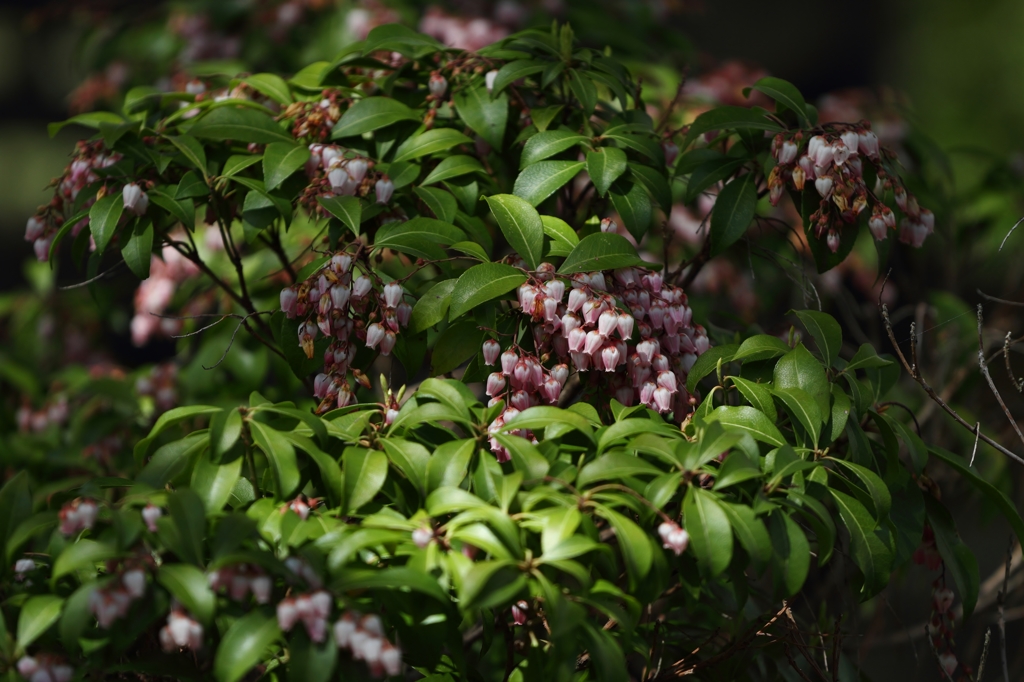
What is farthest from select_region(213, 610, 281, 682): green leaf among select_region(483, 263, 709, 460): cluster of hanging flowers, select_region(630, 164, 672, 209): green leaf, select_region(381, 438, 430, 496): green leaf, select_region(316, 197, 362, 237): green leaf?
select_region(630, 164, 672, 209): green leaf

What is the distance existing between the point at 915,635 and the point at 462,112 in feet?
7.32

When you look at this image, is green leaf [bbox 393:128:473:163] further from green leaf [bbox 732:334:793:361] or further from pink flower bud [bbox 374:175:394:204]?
green leaf [bbox 732:334:793:361]

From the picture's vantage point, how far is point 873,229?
4.95 feet

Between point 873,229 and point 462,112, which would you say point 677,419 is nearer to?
point 873,229

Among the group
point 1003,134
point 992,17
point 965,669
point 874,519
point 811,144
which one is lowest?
point 1003,134

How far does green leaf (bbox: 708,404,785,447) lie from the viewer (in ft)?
4.35

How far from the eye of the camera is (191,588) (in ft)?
3.44

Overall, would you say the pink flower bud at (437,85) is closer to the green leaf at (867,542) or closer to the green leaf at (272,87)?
the green leaf at (272,87)

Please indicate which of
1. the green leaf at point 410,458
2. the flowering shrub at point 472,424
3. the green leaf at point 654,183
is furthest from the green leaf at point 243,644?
the green leaf at point 654,183

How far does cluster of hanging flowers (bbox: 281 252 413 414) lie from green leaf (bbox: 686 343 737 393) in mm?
444

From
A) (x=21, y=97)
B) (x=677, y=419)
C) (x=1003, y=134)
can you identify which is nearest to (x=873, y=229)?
(x=677, y=419)

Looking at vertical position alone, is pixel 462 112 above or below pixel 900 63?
above

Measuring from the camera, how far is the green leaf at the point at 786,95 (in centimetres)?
159

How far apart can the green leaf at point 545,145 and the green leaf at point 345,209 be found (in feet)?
0.97
